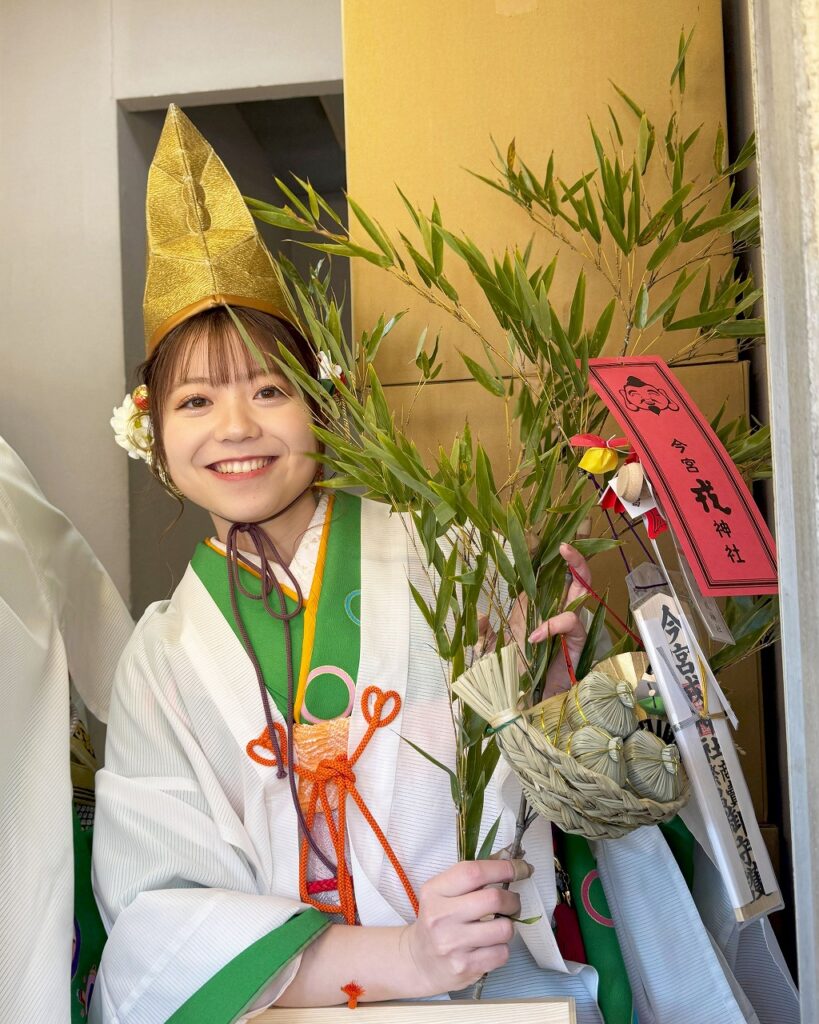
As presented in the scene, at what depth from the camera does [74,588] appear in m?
1.60

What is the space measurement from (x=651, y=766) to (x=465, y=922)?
0.95 feet

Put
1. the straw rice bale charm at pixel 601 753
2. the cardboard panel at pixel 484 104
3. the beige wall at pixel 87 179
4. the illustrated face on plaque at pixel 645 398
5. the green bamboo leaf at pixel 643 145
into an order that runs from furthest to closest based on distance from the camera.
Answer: the beige wall at pixel 87 179 → the cardboard panel at pixel 484 104 → the green bamboo leaf at pixel 643 145 → the illustrated face on plaque at pixel 645 398 → the straw rice bale charm at pixel 601 753

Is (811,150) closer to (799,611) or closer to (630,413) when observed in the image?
(799,611)

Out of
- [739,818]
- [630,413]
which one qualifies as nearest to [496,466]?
[630,413]

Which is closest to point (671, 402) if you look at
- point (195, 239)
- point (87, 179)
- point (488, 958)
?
point (488, 958)

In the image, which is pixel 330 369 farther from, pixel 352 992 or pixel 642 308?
pixel 352 992

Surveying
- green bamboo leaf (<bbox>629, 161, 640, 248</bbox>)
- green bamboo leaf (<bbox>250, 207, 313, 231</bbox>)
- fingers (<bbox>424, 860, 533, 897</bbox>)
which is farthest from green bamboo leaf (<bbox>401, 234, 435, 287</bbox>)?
fingers (<bbox>424, 860, 533, 897</bbox>)

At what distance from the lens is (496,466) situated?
1534 mm

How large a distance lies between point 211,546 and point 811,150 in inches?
40.0

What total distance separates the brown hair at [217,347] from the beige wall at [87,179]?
3.04 feet

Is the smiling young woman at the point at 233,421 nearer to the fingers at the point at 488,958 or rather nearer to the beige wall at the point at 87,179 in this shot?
the fingers at the point at 488,958

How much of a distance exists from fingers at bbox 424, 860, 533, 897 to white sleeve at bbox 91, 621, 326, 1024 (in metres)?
0.16

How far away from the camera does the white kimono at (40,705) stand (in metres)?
1.19

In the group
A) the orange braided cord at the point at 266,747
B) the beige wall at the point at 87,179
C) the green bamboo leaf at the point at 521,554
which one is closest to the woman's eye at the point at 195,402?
the orange braided cord at the point at 266,747
